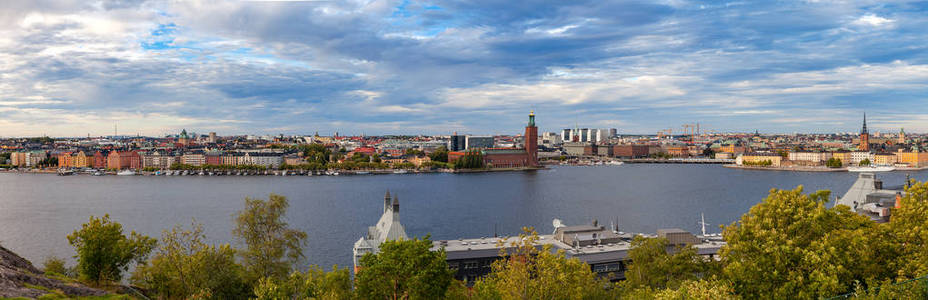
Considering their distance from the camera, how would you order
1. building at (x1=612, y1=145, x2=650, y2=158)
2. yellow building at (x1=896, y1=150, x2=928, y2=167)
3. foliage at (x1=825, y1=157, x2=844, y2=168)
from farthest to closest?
building at (x1=612, y1=145, x2=650, y2=158) → yellow building at (x1=896, y1=150, x2=928, y2=167) → foliage at (x1=825, y1=157, x2=844, y2=168)

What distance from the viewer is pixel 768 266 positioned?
711cm

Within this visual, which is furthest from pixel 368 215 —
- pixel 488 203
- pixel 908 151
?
pixel 908 151

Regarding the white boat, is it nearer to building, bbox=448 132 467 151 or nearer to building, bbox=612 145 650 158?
building, bbox=612 145 650 158

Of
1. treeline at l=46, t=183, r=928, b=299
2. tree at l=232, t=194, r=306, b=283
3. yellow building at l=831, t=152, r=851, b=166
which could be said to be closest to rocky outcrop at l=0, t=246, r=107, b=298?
treeline at l=46, t=183, r=928, b=299

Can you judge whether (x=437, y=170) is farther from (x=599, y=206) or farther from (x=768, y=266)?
(x=768, y=266)

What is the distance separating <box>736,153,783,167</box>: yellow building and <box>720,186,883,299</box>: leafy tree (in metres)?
73.5

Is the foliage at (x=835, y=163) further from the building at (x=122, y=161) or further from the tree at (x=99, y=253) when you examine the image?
the building at (x=122, y=161)

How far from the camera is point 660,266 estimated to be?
9664 millimetres

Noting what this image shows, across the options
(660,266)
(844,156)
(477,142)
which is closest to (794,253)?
(660,266)

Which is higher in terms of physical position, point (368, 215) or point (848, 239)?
point (848, 239)

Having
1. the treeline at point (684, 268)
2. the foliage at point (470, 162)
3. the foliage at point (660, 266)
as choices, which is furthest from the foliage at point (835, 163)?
the treeline at point (684, 268)

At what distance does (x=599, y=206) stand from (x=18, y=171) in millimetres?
68544

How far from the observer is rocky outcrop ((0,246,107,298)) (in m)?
5.82

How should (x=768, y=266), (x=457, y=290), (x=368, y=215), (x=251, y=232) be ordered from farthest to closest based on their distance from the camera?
(x=368, y=215) < (x=251, y=232) < (x=457, y=290) < (x=768, y=266)
